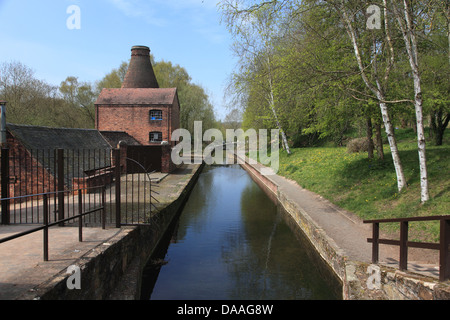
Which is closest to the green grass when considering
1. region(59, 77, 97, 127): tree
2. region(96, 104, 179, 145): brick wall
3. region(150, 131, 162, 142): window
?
region(150, 131, 162, 142): window

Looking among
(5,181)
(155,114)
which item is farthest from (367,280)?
(155,114)

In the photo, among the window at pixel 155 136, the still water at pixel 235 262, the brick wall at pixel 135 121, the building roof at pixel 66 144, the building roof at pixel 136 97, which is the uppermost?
the building roof at pixel 136 97

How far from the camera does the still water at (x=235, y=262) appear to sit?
6.28 metres

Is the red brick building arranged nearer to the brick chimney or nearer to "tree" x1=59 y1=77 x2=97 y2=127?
the brick chimney

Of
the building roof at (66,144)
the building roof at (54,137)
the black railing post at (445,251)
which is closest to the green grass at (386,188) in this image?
the black railing post at (445,251)

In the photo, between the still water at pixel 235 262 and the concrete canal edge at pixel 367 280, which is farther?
the still water at pixel 235 262

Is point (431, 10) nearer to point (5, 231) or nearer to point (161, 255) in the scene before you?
point (161, 255)

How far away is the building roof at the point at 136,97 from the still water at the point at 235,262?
18.2 m

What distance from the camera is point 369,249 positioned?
21.3 ft

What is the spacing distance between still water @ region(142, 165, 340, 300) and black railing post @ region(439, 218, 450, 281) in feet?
8.73

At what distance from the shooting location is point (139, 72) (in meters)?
33.9

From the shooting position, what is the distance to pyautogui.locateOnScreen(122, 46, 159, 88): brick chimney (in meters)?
33.6

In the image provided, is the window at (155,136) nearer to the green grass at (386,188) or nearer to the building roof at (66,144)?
the building roof at (66,144)
